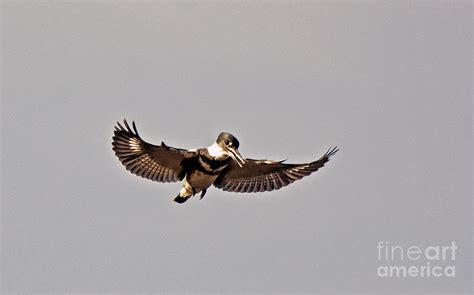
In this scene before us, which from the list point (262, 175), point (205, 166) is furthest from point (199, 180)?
point (262, 175)

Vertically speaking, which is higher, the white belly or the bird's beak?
the bird's beak

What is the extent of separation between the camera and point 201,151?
17.0m

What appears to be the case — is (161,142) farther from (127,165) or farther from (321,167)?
(321,167)

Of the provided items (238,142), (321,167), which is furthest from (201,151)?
(321,167)

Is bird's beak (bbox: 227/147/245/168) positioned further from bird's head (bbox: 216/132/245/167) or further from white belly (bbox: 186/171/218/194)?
white belly (bbox: 186/171/218/194)

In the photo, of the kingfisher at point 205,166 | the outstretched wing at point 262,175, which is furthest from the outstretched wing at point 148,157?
the outstretched wing at point 262,175

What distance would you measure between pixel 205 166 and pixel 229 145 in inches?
14.2

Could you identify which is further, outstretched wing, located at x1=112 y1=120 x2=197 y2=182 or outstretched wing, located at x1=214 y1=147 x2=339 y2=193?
outstretched wing, located at x1=214 y1=147 x2=339 y2=193

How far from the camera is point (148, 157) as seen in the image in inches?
681

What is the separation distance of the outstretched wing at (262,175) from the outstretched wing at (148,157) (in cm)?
58

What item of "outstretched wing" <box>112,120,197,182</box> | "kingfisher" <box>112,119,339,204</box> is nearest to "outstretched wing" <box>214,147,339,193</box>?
"kingfisher" <box>112,119,339,204</box>

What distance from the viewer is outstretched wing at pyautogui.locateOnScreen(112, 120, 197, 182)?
16.9 metres

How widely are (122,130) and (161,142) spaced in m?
0.50

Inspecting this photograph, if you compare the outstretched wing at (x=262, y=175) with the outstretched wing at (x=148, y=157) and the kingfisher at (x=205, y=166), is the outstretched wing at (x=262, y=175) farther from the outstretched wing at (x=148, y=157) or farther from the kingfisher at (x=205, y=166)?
the outstretched wing at (x=148, y=157)
